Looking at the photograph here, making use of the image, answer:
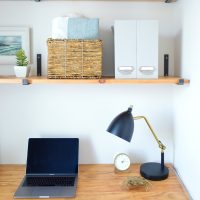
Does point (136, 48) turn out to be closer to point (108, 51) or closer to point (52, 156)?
point (108, 51)

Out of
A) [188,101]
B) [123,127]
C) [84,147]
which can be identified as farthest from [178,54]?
[84,147]

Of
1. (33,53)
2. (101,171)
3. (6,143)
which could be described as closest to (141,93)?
(101,171)

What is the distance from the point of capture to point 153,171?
4.87 feet

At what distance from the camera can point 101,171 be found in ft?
5.13

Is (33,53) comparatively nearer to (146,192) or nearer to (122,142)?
(122,142)

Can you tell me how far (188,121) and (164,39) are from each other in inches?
21.3

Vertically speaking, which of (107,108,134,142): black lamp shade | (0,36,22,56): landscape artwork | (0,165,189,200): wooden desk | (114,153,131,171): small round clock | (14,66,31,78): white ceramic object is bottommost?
(0,165,189,200): wooden desk

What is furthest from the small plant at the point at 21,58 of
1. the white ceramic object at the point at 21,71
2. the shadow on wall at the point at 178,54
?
the shadow on wall at the point at 178,54

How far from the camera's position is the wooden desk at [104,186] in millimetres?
1291

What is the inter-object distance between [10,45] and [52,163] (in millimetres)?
748

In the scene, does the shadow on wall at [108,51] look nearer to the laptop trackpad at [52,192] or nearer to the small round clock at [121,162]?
the small round clock at [121,162]

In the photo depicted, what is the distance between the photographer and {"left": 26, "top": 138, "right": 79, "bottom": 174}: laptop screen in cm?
151

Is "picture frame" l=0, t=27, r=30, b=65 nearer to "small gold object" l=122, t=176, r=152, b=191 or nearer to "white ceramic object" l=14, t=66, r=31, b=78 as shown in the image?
"white ceramic object" l=14, t=66, r=31, b=78

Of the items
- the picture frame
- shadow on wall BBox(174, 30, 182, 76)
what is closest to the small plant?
the picture frame
